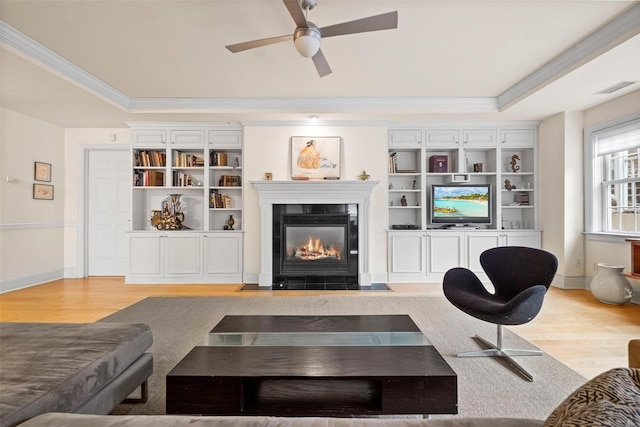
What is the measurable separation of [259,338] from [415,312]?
2169 mm

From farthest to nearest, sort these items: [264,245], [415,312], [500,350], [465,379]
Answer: [264,245]
[415,312]
[500,350]
[465,379]

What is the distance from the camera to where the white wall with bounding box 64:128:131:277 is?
5574 millimetres

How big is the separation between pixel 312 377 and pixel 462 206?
451 centimetres

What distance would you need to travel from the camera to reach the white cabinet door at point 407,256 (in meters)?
5.16

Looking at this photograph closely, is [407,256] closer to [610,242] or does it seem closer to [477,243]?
[477,243]

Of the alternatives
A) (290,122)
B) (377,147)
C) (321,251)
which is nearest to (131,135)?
(290,122)

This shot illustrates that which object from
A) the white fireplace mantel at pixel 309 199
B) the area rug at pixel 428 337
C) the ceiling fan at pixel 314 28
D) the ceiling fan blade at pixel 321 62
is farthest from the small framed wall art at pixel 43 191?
the ceiling fan blade at pixel 321 62

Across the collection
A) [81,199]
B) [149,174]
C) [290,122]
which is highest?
[290,122]

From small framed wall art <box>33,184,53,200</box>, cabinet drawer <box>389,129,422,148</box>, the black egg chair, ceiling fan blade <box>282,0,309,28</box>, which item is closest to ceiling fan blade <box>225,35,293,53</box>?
ceiling fan blade <box>282,0,309,28</box>

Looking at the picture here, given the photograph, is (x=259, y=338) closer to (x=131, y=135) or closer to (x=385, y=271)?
(x=385, y=271)

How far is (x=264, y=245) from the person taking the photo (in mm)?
5031

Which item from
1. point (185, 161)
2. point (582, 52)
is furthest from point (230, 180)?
point (582, 52)

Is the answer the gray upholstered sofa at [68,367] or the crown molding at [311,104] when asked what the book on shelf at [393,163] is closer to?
the crown molding at [311,104]

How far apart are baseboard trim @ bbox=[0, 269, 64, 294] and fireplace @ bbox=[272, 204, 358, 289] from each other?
3612 millimetres
